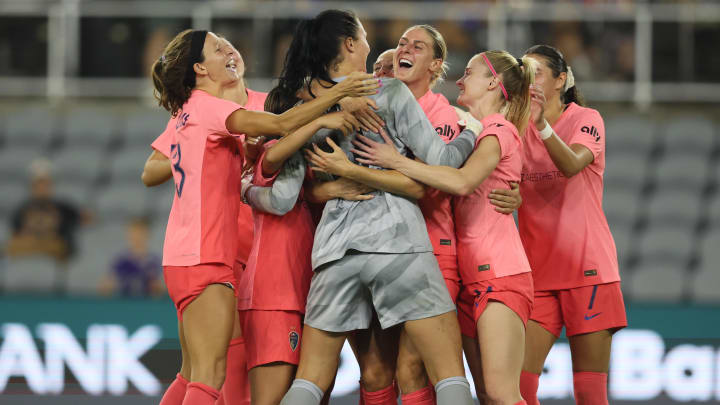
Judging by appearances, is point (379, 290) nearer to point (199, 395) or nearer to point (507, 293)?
point (507, 293)

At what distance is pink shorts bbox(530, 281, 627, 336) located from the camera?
186 inches

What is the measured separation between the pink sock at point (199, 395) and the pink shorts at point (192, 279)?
343 millimetres

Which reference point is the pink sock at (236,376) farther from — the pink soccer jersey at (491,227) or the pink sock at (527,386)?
the pink sock at (527,386)

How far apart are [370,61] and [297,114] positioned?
5426mm

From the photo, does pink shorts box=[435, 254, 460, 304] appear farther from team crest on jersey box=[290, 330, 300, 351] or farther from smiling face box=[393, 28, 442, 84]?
smiling face box=[393, 28, 442, 84]

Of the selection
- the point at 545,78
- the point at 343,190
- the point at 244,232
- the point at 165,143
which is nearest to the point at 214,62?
the point at 165,143

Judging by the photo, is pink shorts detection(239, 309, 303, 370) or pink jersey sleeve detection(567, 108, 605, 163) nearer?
pink shorts detection(239, 309, 303, 370)

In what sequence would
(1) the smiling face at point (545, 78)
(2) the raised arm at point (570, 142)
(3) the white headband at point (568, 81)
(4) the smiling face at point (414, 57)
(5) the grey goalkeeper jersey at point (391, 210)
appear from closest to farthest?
1. (5) the grey goalkeeper jersey at point (391, 210)
2. (2) the raised arm at point (570, 142)
3. (4) the smiling face at point (414, 57)
4. (1) the smiling face at point (545, 78)
5. (3) the white headband at point (568, 81)

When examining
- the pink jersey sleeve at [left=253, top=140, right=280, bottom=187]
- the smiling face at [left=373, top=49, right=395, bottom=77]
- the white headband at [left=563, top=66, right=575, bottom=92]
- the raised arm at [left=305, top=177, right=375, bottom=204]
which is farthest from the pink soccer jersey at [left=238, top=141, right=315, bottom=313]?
the white headband at [left=563, top=66, right=575, bottom=92]

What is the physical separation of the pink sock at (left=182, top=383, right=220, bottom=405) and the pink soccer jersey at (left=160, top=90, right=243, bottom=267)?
0.50 m

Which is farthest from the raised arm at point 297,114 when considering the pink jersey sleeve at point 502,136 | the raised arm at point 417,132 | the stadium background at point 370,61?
the stadium background at point 370,61

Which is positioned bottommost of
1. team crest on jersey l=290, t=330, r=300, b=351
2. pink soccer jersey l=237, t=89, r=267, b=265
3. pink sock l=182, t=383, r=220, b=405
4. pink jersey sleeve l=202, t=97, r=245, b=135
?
pink sock l=182, t=383, r=220, b=405

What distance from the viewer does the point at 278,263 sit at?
14.1 ft

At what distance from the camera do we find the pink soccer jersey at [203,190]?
417 cm
